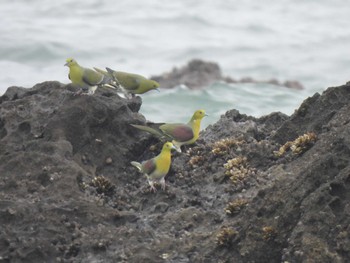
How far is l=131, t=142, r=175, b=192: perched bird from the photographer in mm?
9758

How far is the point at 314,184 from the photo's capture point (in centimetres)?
804

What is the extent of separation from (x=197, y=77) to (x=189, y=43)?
9.91 m

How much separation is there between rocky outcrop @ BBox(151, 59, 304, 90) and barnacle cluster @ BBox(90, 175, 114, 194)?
67.0 feet

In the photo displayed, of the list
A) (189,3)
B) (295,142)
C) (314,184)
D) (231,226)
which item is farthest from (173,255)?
(189,3)

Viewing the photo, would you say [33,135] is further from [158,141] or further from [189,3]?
[189,3]

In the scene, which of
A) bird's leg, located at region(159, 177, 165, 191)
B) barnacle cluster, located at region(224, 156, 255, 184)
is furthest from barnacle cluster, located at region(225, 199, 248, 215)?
bird's leg, located at region(159, 177, 165, 191)

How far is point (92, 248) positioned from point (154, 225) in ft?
2.57

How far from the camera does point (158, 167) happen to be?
384 inches

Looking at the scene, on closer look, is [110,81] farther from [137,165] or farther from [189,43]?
[189,43]

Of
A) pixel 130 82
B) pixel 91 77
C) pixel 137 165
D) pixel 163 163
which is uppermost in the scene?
pixel 91 77

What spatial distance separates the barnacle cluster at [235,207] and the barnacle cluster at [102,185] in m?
1.63

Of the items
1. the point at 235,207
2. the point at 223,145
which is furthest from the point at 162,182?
the point at 235,207

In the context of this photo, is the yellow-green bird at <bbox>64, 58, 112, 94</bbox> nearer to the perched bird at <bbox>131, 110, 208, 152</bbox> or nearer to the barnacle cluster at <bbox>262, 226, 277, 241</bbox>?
the perched bird at <bbox>131, 110, 208, 152</bbox>

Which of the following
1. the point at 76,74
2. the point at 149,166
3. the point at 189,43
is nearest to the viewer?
the point at 149,166
